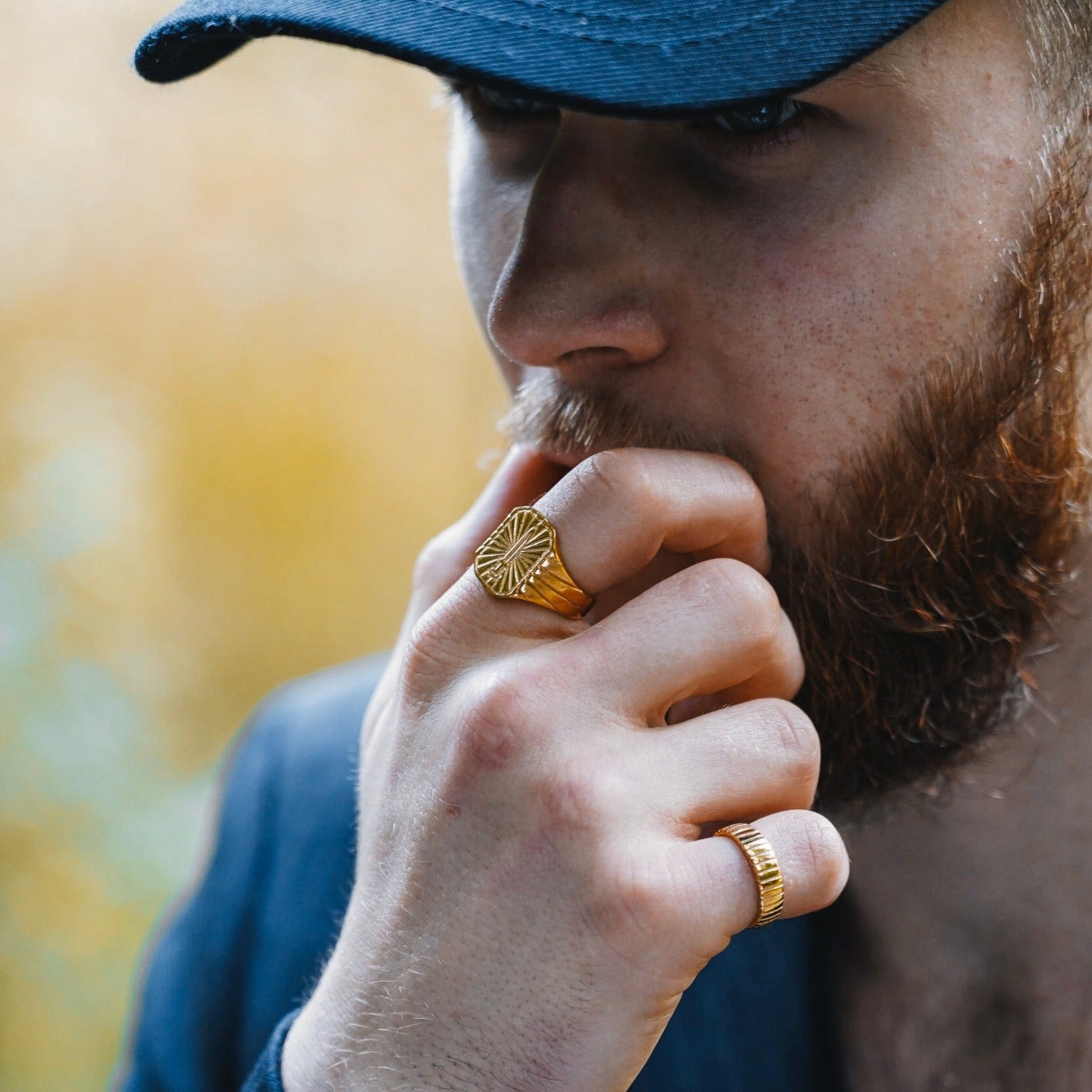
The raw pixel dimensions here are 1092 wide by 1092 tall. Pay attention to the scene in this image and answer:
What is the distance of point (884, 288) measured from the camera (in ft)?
2.89

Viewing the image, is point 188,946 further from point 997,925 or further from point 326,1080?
point 997,925

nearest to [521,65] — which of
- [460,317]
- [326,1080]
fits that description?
[326,1080]

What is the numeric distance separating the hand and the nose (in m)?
0.11

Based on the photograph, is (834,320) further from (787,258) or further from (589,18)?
(589,18)

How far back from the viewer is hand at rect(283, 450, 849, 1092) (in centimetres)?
79

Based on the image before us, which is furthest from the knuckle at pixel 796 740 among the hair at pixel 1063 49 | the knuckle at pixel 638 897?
the hair at pixel 1063 49

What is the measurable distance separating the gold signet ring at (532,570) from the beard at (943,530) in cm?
12

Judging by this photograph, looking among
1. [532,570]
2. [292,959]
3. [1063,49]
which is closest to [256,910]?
[292,959]

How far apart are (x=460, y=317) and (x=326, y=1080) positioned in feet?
6.90

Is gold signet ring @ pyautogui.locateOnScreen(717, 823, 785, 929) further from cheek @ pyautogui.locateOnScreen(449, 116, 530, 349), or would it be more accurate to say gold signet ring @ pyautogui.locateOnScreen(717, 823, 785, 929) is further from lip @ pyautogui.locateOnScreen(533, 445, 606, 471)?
cheek @ pyautogui.locateOnScreen(449, 116, 530, 349)

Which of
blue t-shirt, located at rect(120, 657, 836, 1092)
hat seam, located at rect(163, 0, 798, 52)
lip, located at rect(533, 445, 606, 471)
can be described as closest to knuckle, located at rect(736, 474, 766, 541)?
lip, located at rect(533, 445, 606, 471)

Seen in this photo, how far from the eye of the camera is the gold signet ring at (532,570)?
867 millimetres

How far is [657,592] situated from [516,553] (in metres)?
0.12

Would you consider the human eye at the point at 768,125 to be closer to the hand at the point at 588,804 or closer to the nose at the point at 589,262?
the nose at the point at 589,262
